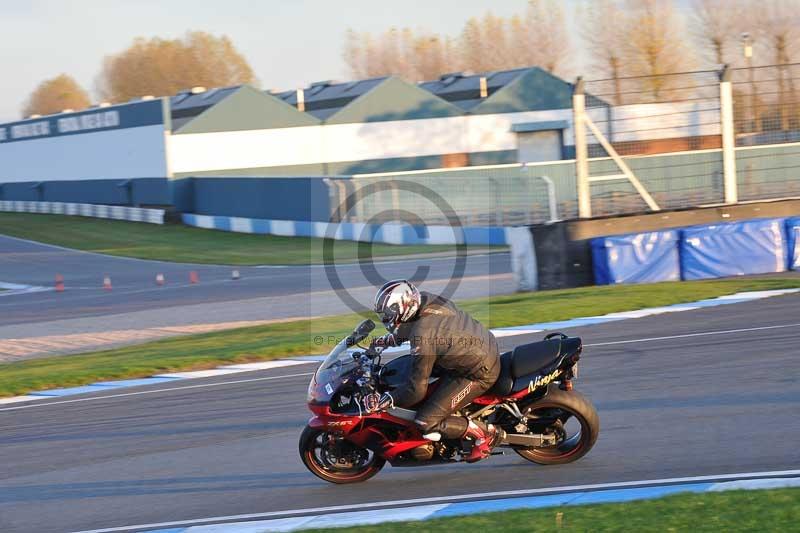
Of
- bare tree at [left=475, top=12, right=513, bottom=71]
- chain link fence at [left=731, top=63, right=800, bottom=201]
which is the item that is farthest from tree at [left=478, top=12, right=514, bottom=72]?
chain link fence at [left=731, top=63, right=800, bottom=201]

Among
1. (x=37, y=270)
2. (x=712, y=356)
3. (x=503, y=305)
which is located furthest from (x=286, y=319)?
(x=37, y=270)

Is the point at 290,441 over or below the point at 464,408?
below

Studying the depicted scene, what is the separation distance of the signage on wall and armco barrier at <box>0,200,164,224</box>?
4.71m

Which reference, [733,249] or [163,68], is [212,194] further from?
[163,68]

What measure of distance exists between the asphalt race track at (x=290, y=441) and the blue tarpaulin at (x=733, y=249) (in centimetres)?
658

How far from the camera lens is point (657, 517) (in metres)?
6.15

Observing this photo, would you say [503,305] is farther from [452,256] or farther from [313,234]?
[313,234]

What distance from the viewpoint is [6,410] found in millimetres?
12562

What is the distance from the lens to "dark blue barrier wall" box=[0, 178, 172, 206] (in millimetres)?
54094

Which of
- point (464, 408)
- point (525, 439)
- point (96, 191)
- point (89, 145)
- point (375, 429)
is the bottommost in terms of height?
point (525, 439)

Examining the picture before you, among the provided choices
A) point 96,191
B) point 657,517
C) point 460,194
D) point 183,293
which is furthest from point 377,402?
point 96,191

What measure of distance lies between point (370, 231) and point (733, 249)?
20920 mm

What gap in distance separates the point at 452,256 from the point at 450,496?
25442 mm

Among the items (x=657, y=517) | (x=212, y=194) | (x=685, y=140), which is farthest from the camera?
(x=212, y=194)
